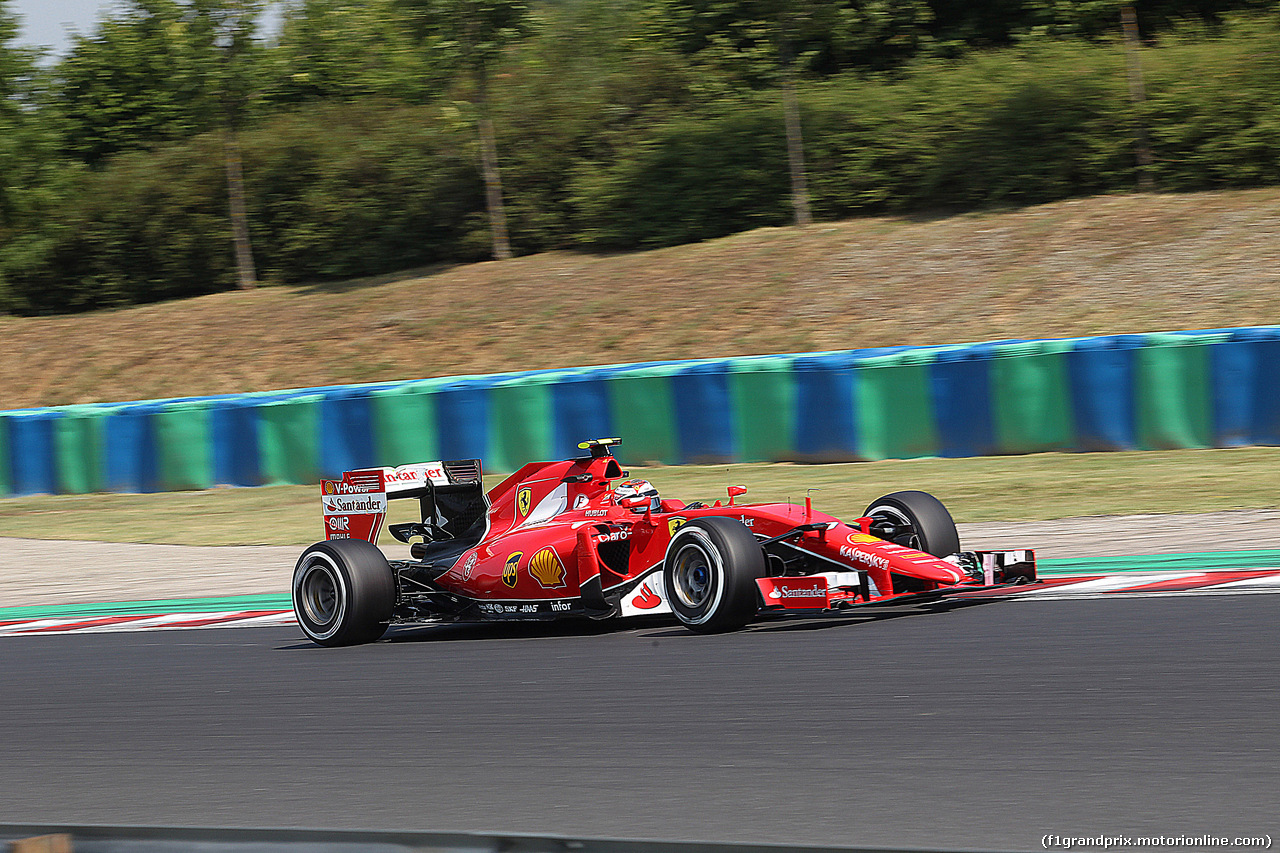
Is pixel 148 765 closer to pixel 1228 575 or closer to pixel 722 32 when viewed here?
pixel 1228 575

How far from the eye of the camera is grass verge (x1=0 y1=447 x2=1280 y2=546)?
12859 millimetres

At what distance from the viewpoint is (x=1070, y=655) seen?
6.39 metres

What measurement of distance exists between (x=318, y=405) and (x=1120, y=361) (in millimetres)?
9363

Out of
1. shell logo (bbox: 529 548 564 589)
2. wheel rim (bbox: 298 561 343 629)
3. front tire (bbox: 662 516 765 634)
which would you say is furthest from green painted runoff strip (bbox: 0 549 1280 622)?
shell logo (bbox: 529 548 564 589)

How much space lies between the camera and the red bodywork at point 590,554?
7.57 m

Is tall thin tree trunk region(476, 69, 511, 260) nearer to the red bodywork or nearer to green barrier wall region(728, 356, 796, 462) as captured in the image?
green barrier wall region(728, 356, 796, 462)

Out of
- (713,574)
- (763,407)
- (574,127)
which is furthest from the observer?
(574,127)

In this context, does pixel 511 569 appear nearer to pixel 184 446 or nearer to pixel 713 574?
pixel 713 574

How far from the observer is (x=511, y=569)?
848 cm

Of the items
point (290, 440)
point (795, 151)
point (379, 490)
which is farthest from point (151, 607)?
point (795, 151)

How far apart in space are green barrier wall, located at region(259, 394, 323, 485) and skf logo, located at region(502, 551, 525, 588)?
1065cm

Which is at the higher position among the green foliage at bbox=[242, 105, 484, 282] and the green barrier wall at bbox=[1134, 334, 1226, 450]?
the green foliage at bbox=[242, 105, 484, 282]

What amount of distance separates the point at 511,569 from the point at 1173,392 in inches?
351

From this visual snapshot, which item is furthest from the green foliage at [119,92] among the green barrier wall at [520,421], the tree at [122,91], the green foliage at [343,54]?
the green barrier wall at [520,421]
